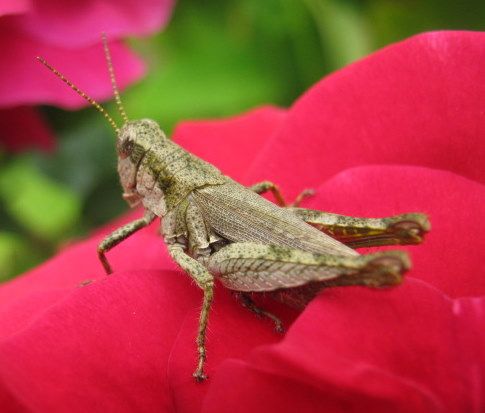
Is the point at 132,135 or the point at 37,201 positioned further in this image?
the point at 37,201

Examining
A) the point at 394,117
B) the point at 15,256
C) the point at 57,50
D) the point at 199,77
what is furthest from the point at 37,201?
the point at 394,117

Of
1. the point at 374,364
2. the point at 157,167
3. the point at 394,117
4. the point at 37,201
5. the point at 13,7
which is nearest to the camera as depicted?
the point at 374,364

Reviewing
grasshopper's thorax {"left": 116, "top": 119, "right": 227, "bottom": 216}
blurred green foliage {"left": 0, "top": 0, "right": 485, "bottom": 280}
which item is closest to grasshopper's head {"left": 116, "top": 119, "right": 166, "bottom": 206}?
grasshopper's thorax {"left": 116, "top": 119, "right": 227, "bottom": 216}

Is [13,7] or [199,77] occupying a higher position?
[13,7]

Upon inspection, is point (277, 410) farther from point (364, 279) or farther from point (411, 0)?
point (411, 0)

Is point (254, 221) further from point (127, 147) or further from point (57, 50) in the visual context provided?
point (57, 50)

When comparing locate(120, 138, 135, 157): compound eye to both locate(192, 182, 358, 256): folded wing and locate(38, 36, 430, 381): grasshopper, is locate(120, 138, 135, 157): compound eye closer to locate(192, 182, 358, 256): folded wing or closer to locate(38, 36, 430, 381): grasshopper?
locate(38, 36, 430, 381): grasshopper
